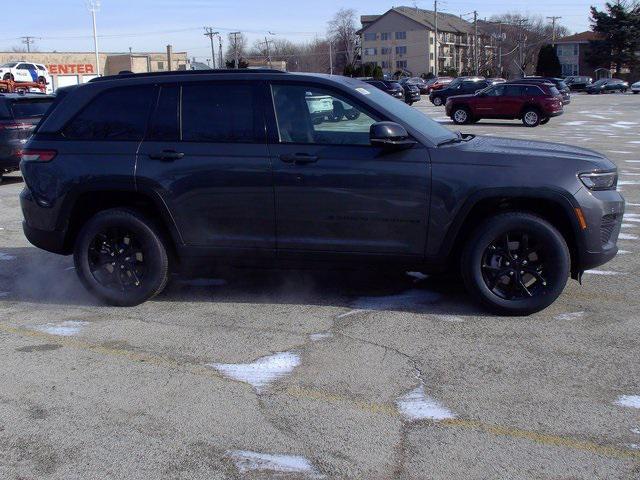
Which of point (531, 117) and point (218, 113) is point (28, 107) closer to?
point (218, 113)

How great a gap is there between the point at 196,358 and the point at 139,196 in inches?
67.8

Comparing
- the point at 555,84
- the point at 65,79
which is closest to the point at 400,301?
the point at 555,84

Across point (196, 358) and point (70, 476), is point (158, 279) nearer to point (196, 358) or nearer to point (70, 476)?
point (196, 358)

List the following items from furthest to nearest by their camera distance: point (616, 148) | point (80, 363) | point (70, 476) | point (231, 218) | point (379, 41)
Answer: point (379, 41) < point (616, 148) < point (231, 218) < point (80, 363) < point (70, 476)

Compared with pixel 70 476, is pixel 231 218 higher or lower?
higher

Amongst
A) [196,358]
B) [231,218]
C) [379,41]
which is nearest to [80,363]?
[196,358]

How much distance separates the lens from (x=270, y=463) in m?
3.67

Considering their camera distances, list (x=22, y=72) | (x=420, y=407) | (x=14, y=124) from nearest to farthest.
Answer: (x=420, y=407) < (x=14, y=124) < (x=22, y=72)

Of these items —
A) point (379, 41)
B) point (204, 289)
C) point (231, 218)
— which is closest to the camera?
point (231, 218)

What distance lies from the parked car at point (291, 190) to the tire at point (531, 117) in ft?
79.6

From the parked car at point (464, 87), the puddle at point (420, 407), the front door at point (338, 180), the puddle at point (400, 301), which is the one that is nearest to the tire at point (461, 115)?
the parked car at point (464, 87)

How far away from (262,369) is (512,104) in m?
27.0

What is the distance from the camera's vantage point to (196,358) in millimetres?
5082

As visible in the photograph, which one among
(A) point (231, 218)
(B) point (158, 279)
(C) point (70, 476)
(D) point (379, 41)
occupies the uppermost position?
(D) point (379, 41)
